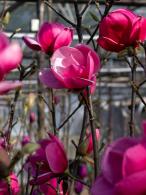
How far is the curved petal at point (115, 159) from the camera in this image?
0.46m

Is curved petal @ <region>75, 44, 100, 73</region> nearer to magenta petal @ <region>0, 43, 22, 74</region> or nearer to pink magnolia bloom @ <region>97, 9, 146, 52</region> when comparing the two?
pink magnolia bloom @ <region>97, 9, 146, 52</region>

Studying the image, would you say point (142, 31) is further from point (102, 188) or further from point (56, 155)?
point (102, 188)

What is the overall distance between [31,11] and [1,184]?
217 inches

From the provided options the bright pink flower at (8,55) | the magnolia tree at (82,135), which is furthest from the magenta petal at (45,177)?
the bright pink flower at (8,55)

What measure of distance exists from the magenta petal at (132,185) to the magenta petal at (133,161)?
1cm

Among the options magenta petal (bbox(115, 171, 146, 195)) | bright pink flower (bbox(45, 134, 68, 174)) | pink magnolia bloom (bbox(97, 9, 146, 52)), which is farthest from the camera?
pink magnolia bloom (bbox(97, 9, 146, 52))

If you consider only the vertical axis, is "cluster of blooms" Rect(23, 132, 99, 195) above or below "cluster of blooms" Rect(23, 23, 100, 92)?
below

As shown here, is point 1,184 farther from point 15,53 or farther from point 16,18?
point 16,18

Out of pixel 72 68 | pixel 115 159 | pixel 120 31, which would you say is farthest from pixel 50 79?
pixel 115 159

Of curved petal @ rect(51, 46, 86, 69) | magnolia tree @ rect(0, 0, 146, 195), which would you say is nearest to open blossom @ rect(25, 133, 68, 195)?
magnolia tree @ rect(0, 0, 146, 195)

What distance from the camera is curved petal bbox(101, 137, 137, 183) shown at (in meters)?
0.46

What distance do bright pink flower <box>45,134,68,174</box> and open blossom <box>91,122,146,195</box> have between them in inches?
5.9

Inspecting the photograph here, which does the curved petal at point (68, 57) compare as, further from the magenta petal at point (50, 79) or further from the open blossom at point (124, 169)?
the open blossom at point (124, 169)

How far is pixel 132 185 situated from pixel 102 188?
0.04 meters
